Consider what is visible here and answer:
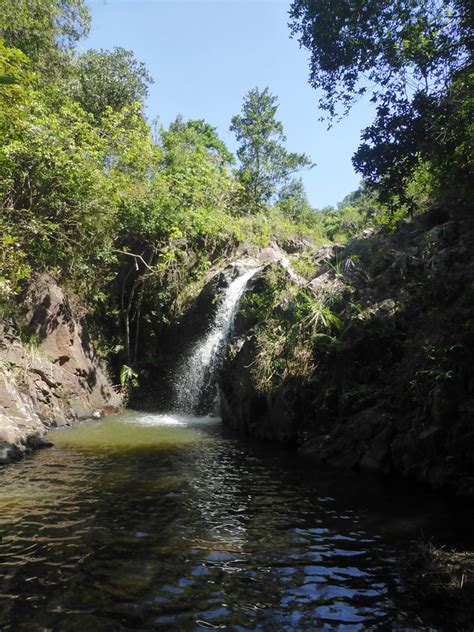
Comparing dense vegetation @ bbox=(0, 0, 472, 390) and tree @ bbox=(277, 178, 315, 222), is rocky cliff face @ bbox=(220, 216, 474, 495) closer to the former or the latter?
dense vegetation @ bbox=(0, 0, 472, 390)

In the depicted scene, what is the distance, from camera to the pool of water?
3.79 m

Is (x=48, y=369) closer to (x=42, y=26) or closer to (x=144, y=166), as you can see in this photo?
(x=144, y=166)

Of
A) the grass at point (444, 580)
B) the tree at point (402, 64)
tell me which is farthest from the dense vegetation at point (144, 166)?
the grass at point (444, 580)

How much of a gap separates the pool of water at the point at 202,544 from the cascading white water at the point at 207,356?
22.1 feet

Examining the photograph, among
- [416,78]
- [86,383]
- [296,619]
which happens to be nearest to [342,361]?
[416,78]

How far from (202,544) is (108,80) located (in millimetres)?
26536

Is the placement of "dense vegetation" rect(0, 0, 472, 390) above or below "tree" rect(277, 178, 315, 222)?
below

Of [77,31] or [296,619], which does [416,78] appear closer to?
[296,619]

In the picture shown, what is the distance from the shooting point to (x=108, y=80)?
1021 inches

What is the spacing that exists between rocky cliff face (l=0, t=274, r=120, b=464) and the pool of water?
3062 millimetres

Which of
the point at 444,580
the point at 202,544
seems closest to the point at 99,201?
the point at 202,544

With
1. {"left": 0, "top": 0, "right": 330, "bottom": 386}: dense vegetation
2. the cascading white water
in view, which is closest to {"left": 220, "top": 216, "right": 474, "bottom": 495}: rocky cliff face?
the cascading white water

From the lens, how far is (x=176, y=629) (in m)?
3.54

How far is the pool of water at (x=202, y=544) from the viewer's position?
379 centimetres
